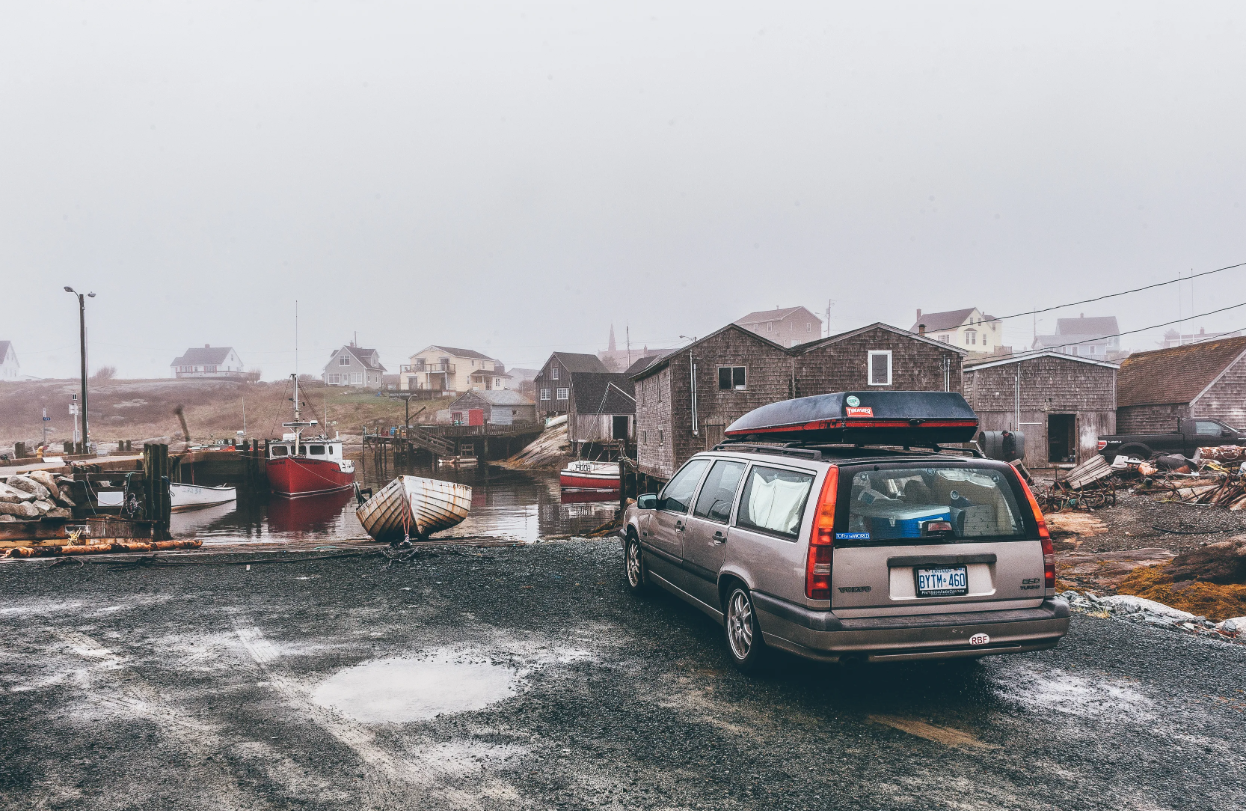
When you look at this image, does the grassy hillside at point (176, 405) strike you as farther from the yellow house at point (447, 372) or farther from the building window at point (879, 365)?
the building window at point (879, 365)

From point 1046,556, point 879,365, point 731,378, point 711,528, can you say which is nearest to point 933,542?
point 1046,556

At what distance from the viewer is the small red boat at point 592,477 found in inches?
1649

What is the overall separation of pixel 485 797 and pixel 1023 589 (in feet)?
11.3

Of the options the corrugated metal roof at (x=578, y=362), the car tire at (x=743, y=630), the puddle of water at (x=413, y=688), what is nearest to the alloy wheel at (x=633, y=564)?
the car tire at (x=743, y=630)

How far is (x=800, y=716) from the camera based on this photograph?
4.41 m

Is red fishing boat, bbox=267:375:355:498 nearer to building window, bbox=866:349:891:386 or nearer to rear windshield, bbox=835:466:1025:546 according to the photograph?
building window, bbox=866:349:891:386

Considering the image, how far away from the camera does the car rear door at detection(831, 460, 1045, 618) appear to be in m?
4.37

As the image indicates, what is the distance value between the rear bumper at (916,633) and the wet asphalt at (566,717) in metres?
0.42

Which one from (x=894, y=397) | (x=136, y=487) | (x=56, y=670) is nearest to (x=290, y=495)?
(x=136, y=487)

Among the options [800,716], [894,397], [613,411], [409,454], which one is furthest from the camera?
[409,454]

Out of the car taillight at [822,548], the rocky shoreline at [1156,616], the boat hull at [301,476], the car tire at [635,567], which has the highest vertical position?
the car taillight at [822,548]

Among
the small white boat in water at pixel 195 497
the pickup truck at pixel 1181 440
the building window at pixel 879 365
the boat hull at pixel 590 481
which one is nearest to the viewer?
the pickup truck at pixel 1181 440

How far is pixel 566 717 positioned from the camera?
4387mm

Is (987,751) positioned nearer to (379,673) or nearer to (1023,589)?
(1023,589)
